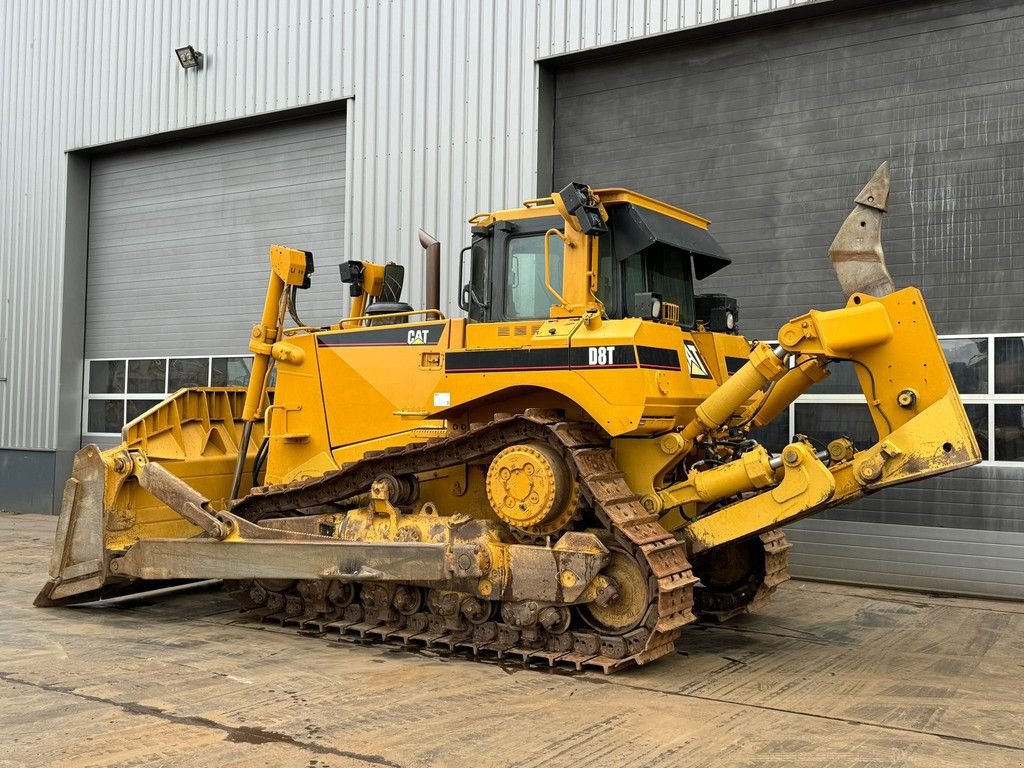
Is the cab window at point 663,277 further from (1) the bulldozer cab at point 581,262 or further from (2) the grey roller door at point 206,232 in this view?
(2) the grey roller door at point 206,232

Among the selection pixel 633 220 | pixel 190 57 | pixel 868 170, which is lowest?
pixel 633 220

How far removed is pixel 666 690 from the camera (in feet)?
20.0

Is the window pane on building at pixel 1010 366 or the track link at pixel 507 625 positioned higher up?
the window pane on building at pixel 1010 366

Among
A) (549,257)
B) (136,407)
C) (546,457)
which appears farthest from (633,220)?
(136,407)

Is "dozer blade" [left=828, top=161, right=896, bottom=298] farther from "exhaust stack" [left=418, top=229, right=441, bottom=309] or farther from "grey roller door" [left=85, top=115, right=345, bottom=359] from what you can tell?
"grey roller door" [left=85, top=115, right=345, bottom=359]

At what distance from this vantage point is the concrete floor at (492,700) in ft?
16.1

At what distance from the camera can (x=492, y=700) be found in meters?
5.84

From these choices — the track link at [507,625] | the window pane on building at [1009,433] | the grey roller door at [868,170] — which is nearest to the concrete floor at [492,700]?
the track link at [507,625]

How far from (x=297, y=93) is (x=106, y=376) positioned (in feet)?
20.1

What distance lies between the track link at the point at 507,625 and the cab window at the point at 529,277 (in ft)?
2.72

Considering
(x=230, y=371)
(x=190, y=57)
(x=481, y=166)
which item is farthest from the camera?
(x=190, y=57)

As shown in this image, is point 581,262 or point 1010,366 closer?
point 581,262

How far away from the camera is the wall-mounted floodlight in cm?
1523

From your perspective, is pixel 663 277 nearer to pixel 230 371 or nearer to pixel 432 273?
pixel 432 273
